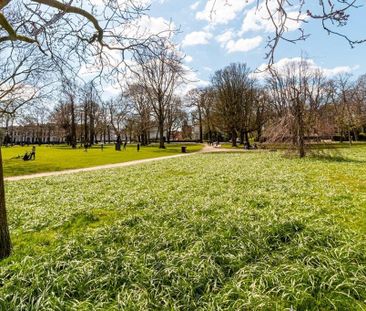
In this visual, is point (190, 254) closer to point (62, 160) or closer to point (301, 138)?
point (301, 138)

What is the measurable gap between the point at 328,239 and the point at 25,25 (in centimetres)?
721

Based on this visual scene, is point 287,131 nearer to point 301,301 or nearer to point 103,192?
point 103,192

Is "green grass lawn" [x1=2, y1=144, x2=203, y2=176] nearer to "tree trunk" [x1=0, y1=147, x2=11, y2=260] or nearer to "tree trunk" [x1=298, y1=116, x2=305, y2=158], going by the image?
"tree trunk" [x1=298, y1=116, x2=305, y2=158]

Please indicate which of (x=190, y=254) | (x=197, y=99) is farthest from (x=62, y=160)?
(x=197, y=99)

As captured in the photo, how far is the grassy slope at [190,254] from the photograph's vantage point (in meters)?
3.27

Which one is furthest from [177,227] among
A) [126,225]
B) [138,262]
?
[138,262]

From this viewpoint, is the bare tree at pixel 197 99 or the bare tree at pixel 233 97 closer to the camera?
the bare tree at pixel 233 97

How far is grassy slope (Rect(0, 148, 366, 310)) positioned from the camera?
3.27 meters

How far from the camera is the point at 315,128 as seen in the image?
2273 centimetres

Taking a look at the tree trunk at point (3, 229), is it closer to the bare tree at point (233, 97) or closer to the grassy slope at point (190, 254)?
the grassy slope at point (190, 254)

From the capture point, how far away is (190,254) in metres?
4.30

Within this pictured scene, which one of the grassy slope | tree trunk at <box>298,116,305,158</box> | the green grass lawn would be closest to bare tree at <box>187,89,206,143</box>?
the green grass lawn

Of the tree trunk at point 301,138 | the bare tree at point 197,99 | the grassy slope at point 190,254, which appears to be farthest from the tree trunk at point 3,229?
the bare tree at point 197,99

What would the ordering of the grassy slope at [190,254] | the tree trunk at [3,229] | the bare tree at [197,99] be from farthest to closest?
1. the bare tree at [197,99]
2. the tree trunk at [3,229]
3. the grassy slope at [190,254]
